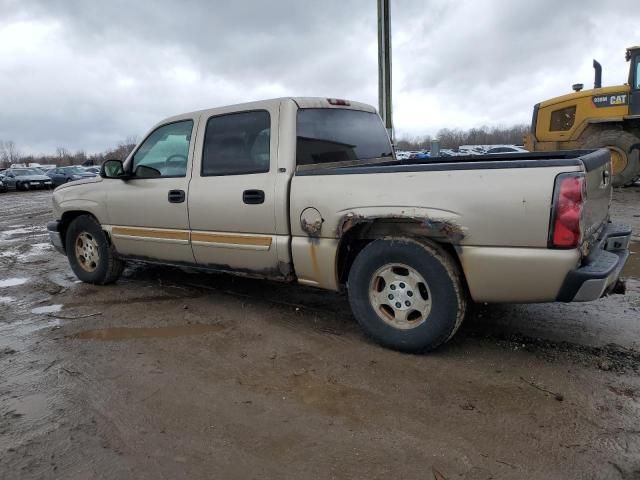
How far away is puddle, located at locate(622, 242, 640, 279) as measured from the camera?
17.7 feet

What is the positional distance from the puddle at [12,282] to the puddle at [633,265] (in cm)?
720

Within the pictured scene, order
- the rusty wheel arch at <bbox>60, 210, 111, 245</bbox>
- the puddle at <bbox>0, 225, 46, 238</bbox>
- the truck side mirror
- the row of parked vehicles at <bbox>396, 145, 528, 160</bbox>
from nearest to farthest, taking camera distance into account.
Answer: the truck side mirror → the rusty wheel arch at <bbox>60, 210, 111, 245</bbox> → the row of parked vehicles at <bbox>396, 145, 528, 160</bbox> → the puddle at <bbox>0, 225, 46, 238</bbox>

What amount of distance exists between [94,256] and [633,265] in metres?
6.38

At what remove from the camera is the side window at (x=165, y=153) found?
186 inches

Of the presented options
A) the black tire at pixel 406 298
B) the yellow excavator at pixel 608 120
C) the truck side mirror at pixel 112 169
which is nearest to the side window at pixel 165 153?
the truck side mirror at pixel 112 169

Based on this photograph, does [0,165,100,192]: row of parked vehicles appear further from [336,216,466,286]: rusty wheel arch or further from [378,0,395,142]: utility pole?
[336,216,466,286]: rusty wheel arch

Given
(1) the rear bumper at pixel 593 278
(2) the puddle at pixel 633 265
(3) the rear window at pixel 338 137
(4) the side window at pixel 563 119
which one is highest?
(4) the side window at pixel 563 119

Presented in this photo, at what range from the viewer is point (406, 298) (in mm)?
3465

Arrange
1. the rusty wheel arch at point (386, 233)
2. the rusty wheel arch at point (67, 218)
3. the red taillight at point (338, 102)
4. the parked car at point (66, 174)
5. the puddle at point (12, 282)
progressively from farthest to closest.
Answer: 1. the parked car at point (66, 174)
2. the puddle at point (12, 282)
3. the rusty wheel arch at point (67, 218)
4. the red taillight at point (338, 102)
5. the rusty wheel arch at point (386, 233)

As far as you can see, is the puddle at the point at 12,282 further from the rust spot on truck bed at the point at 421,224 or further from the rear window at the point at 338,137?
the rust spot on truck bed at the point at 421,224

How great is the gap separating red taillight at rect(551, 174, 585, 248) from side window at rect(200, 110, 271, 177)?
2217mm

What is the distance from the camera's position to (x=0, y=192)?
29844 mm

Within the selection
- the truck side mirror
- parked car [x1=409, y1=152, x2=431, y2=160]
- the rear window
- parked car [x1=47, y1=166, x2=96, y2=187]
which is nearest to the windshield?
parked car [x1=47, y1=166, x2=96, y2=187]

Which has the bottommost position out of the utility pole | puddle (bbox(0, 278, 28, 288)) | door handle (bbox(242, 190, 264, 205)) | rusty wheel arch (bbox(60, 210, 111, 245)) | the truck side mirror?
puddle (bbox(0, 278, 28, 288))
